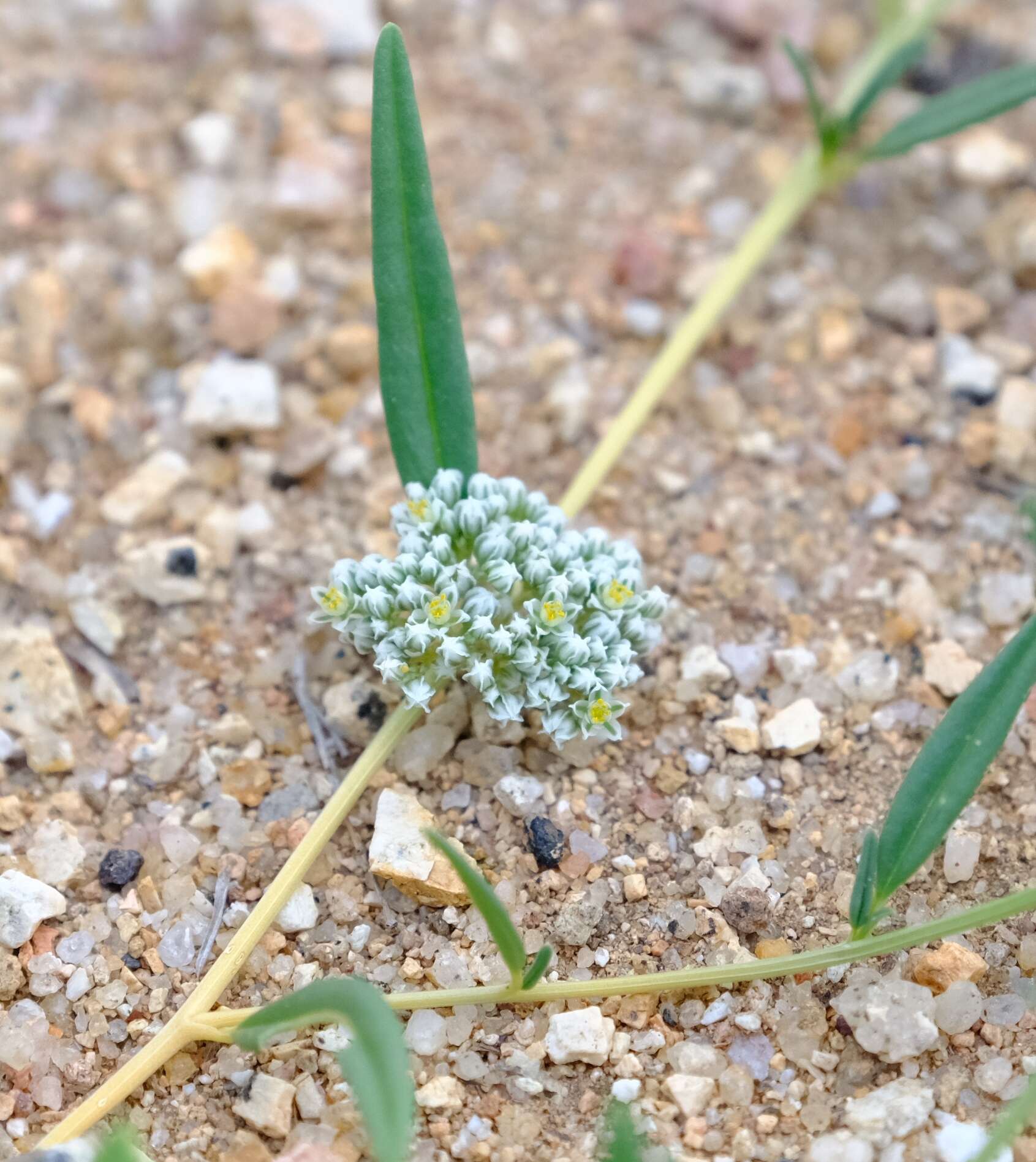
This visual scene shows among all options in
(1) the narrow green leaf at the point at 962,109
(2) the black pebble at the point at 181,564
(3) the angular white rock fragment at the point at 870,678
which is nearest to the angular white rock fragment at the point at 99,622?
(2) the black pebble at the point at 181,564

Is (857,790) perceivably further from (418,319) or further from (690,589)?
(418,319)

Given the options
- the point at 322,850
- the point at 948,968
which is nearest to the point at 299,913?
the point at 322,850

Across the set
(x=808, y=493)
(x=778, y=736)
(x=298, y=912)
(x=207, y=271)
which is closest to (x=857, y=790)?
(x=778, y=736)

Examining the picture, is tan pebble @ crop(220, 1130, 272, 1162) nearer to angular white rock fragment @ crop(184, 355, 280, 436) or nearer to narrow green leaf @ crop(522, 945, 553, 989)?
narrow green leaf @ crop(522, 945, 553, 989)

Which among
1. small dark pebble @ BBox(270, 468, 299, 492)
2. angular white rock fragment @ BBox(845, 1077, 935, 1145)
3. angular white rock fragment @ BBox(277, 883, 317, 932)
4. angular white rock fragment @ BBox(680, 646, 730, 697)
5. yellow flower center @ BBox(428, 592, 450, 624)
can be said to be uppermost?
small dark pebble @ BBox(270, 468, 299, 492)

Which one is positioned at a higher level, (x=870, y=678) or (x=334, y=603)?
(x=870, y=678)

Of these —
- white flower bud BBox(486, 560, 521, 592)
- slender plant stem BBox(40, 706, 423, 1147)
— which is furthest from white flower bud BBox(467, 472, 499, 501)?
slender plant stem BBox(40, 706, 423, 1147)

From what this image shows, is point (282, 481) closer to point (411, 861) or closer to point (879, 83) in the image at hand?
point (411, 861)
